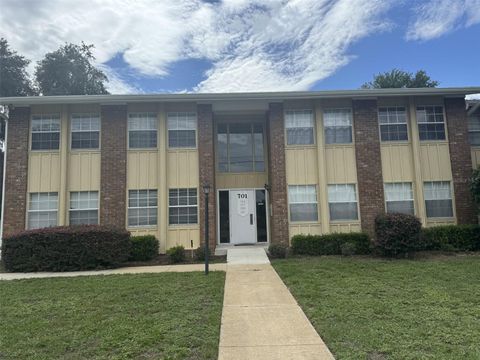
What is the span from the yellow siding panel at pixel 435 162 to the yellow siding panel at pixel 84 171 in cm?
1240

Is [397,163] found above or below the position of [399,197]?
above

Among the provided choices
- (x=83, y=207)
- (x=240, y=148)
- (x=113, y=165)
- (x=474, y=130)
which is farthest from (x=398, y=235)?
(x=83, y=207)

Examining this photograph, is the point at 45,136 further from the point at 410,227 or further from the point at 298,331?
the point at 410,227

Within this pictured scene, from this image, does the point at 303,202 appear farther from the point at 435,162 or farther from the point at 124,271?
the point at 124,271

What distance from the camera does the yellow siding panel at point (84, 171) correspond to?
1309 centimetres

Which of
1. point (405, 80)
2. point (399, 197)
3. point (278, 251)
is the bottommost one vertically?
point (278, 251)

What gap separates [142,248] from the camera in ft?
39.8

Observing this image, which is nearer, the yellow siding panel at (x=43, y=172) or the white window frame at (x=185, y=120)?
the yellow siding panel at (x=43, y=172)

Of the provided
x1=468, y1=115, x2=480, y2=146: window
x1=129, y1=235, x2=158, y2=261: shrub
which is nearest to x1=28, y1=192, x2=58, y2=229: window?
x1=129, y1=235, x2=158, y2=261: shrub

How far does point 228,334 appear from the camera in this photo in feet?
15.8

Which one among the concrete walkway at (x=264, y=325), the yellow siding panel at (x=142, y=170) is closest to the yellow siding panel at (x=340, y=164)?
the concrete walkway at (x=264, y=325)

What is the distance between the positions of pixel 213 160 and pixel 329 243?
17.3ft

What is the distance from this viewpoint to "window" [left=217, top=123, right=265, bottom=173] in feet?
47.9

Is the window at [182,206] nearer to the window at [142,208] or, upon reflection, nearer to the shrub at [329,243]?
the window at [142,208]
